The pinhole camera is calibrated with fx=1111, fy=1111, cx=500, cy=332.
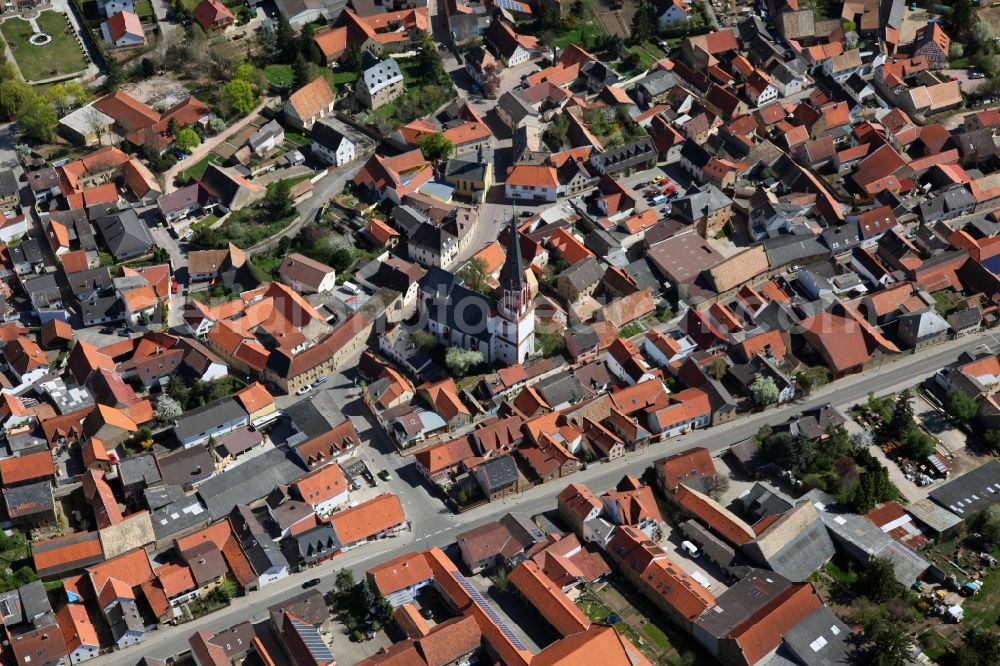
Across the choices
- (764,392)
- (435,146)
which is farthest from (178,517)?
(435,146)

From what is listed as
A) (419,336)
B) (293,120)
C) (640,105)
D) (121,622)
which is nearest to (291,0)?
(293,120)

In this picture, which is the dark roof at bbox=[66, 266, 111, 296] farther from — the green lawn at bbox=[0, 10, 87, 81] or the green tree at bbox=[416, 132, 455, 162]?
the green lawn at bbox=[0, 10, 87, 81]

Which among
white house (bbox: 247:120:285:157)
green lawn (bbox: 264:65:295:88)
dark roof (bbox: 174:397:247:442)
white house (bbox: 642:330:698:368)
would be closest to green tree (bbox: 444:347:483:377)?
white house (bbox: 642:330:698:368)

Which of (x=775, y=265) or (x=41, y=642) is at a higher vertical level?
(x=41, y=642)

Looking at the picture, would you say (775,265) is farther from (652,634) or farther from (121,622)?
(121,622)

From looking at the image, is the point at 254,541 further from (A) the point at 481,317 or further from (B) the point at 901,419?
(B) the point at 901,419

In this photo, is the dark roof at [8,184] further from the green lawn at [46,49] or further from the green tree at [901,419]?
the green tree at [901,419]
